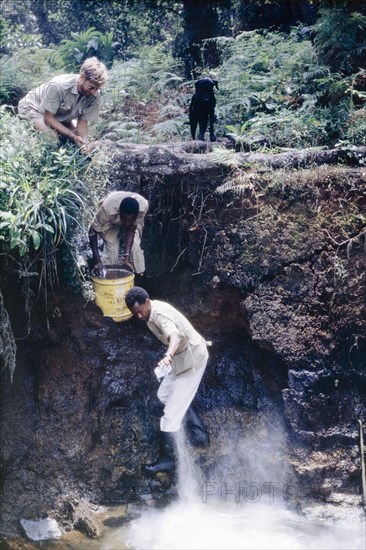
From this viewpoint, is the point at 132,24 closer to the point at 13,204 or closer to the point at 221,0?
the point at 221,0

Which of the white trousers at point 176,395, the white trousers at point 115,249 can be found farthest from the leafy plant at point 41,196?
the white trousers at point 176,395

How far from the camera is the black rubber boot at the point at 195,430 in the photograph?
5.61 metres

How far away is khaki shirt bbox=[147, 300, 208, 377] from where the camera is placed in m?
4.82

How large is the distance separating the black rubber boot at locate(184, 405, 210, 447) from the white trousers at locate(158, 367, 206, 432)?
0.33 metres

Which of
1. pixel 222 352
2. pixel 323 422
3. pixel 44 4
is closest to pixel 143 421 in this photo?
pixel 222 352

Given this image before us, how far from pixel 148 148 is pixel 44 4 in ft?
35.3

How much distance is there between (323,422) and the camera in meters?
5.48

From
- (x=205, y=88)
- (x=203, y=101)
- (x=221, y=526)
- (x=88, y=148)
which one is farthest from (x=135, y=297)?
(x=205, y=88)

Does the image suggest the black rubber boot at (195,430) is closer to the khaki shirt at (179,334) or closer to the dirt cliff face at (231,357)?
the dirt cliff face at (231,357)

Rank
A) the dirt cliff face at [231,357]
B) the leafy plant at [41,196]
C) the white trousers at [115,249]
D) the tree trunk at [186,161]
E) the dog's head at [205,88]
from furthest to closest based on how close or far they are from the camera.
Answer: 1. the dog's head at [205,88]
2. the tree trunk at [186,161]
3. the white trousers at [115,249]
4. the dirt cliff face at [231,357]
5. the leafy plant at [41,196]

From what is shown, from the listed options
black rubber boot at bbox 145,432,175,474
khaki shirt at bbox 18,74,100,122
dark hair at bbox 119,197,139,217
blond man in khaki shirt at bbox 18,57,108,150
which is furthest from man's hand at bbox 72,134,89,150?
black rubber boot at bbox 145,432,175,474

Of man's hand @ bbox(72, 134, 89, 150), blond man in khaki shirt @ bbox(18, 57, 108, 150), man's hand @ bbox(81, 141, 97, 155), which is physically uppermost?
blond man in khaki shirt @ bbox(18, 57, 108, 150)

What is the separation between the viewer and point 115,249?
222 inches

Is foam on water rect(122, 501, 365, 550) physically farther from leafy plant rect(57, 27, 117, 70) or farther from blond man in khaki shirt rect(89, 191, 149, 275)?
leafy plant rect(57, 27, 117, 70)
